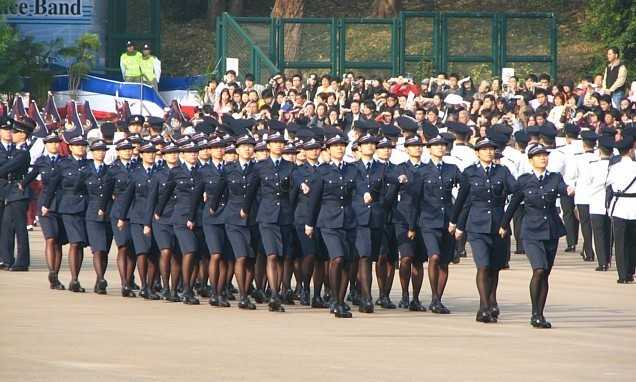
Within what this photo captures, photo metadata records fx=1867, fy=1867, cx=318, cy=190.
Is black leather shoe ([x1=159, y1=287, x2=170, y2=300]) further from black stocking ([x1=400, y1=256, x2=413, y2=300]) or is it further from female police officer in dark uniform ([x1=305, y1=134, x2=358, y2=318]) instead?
black stocking ([x1=400, y1=256, x2=413, y2=300])

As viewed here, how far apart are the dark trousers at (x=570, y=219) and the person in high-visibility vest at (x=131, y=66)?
1471 cm

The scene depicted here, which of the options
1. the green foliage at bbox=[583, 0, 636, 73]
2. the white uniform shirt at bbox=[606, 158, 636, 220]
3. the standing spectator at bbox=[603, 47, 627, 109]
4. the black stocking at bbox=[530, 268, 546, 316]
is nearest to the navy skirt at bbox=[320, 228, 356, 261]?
the black stocking at bbox=[530, 268, 546, 316]

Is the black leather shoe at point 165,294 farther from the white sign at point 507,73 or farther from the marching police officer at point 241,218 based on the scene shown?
the white sign at point 507,73

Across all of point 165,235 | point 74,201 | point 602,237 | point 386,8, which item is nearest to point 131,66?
point 386,8

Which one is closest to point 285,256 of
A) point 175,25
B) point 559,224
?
point 559,224

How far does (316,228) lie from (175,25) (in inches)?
1423

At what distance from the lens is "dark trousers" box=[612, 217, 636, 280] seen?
76.6ft

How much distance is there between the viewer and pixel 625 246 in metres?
23.4

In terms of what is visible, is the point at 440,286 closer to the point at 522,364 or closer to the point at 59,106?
the point at 522,364

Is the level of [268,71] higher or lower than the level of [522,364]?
higher

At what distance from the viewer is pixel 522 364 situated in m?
15.6

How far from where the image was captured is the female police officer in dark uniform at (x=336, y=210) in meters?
19.2

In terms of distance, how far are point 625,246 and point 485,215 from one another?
5.19m

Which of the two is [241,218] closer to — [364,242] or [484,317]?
[364,242]
